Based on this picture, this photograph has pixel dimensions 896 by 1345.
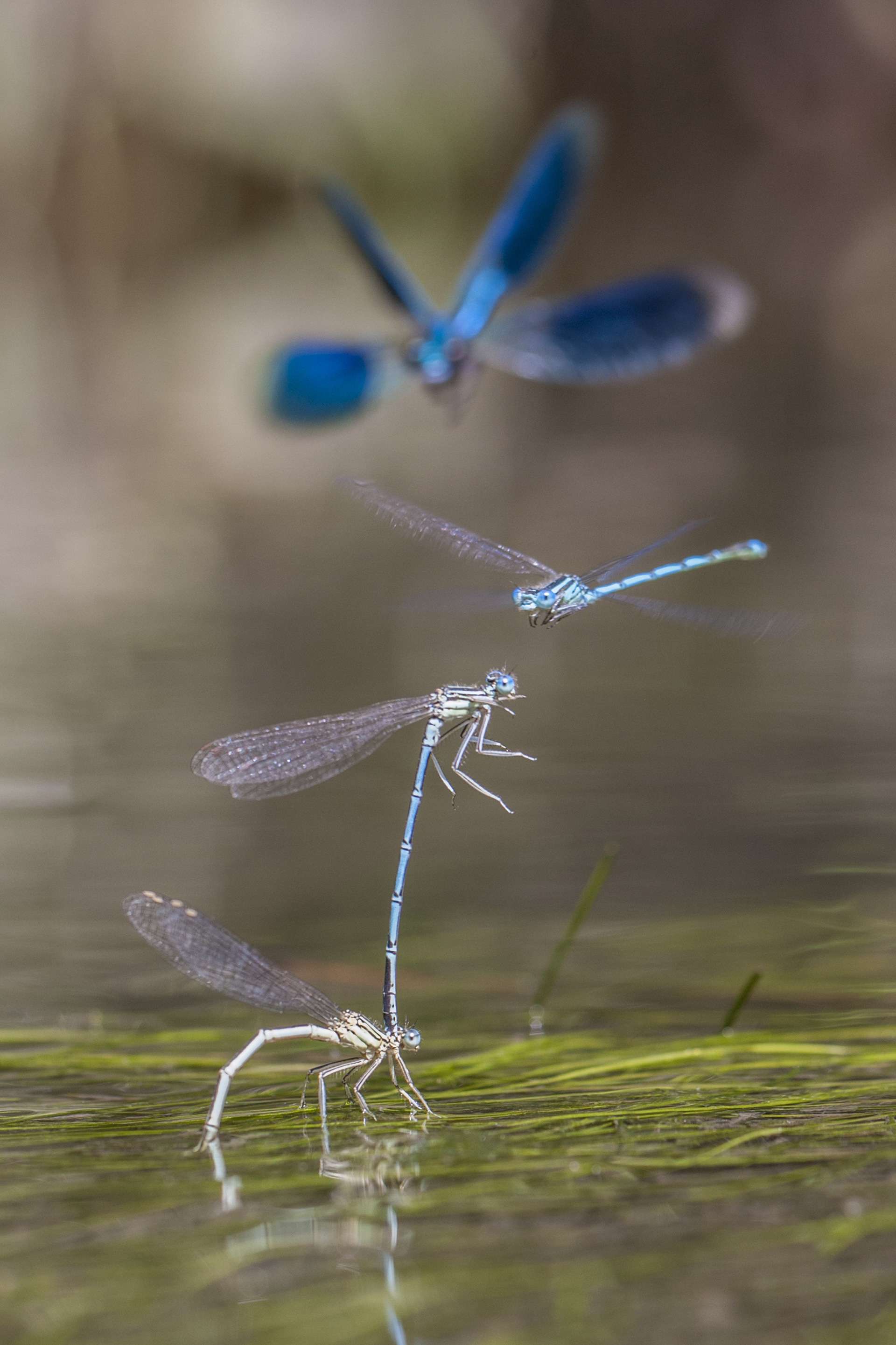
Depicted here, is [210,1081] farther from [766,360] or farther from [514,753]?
[766,360]

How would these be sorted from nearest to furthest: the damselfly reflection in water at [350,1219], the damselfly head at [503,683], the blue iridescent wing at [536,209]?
the damselfly reflection in water at [350,1219], the damselfly head at [503,683], the blue iridescent wing at [536,209]

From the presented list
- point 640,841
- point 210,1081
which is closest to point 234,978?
point 210,1081

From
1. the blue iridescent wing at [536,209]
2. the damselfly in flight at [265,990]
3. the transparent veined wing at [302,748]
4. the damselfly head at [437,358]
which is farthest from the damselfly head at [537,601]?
the blue iridescent wing at [536,209]

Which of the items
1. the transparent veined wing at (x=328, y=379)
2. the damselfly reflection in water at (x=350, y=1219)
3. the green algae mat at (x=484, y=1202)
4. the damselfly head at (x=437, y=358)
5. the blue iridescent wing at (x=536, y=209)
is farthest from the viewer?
the blue iridescent wing at (x=536, y=209)

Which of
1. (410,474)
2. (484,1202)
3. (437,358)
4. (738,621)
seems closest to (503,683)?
(738,621)

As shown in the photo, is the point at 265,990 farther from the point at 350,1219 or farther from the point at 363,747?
the point at 350,1219

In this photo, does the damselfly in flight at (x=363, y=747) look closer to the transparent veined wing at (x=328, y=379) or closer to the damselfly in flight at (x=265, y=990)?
the damselfly in flight at (x=265, y=990)

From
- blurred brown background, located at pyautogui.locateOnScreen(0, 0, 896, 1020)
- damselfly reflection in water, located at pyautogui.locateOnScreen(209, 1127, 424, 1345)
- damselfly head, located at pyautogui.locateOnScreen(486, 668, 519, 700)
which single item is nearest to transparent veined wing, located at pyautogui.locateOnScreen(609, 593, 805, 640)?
damselfly head, located at pyautogui.locateOnScreen(486, 668, 519, 700)
